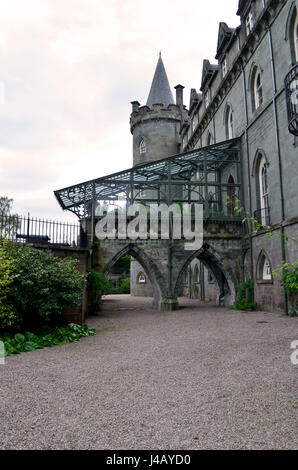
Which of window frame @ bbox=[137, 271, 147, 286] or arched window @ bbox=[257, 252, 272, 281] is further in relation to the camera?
window frame @ bbox=[137, 271, 147, 286]

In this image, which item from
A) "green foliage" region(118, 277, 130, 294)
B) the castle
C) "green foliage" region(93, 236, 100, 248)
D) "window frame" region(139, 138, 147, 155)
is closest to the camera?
the castle

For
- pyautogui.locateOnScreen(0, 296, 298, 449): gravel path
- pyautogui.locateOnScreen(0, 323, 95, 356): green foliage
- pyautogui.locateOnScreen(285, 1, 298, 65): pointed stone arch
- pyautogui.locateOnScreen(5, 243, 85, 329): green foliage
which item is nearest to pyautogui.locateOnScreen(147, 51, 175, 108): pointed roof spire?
pyautogui.locateOnScreen(285, 1, 298, 65): pointed stone arch

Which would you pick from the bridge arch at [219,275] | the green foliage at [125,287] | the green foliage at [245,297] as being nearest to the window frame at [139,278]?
the green foliage at [125,287]

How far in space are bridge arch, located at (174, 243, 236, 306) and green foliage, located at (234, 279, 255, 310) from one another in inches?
25.1

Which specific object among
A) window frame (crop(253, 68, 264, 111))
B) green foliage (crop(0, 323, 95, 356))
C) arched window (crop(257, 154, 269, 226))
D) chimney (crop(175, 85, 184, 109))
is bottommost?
green foliage (crop(0, 323, 95, 356))

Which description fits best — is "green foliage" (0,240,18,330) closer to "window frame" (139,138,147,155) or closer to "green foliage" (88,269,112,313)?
"green foliage" (88,269,112,313)

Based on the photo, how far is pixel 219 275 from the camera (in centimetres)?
1930

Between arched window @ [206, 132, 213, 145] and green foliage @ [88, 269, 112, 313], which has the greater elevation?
arched window @ [206, 132, 213, 145]

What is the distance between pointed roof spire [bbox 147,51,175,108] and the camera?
3216 cm

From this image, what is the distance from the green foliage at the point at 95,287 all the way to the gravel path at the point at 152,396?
261 inches

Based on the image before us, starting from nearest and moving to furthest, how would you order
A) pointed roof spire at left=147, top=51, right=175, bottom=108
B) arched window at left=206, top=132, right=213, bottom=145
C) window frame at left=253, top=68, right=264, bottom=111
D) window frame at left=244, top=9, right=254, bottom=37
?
window frame at left=253, top=68, right=264, bottom=111, window frame at left=244, top=9, right=254, bottom=37, arched window at left=206, top=132, right=213, bottom=145, pointed roof spire at left=147, top=51, right=175, bottom=108

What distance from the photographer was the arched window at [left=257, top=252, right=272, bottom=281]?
15.2 meters
